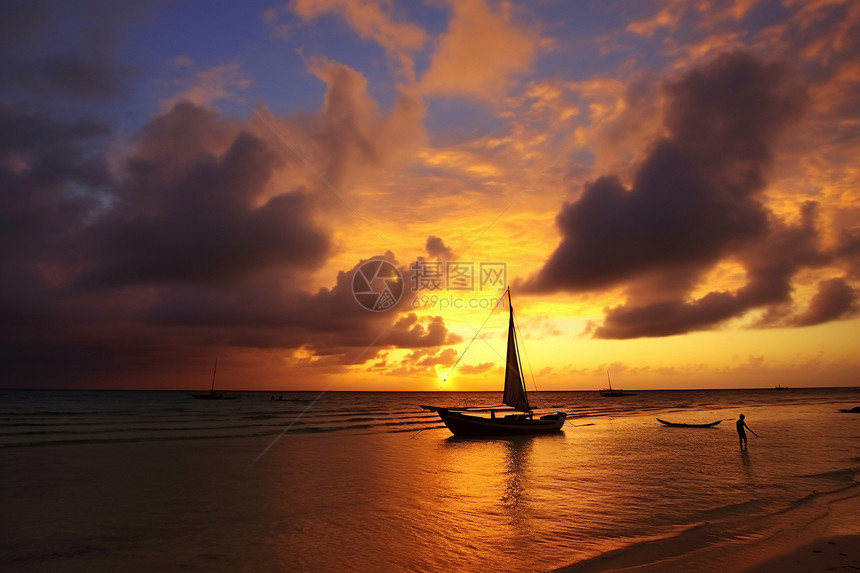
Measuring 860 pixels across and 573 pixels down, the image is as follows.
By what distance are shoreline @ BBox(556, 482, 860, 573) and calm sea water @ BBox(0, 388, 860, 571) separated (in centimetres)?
25

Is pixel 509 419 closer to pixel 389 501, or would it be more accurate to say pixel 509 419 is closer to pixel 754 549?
pixel 389 501

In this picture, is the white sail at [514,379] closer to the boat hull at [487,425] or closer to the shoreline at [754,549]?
the boat hull at [487,425]

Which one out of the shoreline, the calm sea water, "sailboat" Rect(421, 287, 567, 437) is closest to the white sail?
"sailboat" Rect(421, 287, 567, 437)

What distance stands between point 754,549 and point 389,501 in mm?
13147

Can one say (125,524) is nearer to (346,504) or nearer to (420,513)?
(346,504)

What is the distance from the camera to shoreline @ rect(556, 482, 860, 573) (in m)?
12.2

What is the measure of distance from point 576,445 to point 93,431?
166 ft

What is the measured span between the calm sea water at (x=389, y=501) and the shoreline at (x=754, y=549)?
247 millimetres

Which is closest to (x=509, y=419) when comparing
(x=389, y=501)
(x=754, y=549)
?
(x=389, y=501)

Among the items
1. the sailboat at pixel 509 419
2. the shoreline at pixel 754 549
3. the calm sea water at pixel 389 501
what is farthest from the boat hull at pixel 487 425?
the shoreline at pixel 754 549

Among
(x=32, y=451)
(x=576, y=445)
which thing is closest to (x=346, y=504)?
(x=576, y=445)

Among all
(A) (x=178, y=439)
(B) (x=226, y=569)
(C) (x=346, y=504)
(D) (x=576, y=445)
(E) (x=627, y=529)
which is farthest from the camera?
(A) (x=178, y=439)

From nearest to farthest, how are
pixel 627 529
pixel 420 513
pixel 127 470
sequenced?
pixel 627 529 → pixel 420 513 → pixel 127 470

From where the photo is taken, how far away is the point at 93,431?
176 feet
